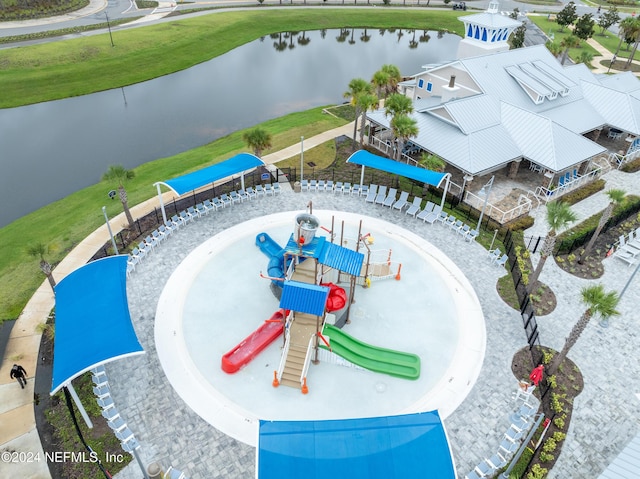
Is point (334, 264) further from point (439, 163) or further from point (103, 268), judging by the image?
point (439, 163)

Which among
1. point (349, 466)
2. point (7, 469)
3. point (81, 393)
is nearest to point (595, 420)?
point (349, 466)

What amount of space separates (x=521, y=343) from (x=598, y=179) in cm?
2326

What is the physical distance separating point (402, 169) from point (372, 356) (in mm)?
15255

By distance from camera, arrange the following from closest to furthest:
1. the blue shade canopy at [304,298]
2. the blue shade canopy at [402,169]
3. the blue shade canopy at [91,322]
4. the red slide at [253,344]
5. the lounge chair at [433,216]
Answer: the blue shade canopy at [91,322] < the blue shade canopy at [304,298] < the red slide at [253,344] < the blue shade canopy at [402,169] < the lounge chair at [433,216]

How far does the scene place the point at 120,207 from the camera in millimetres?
32688

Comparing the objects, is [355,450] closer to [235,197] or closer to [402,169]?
[402,169]

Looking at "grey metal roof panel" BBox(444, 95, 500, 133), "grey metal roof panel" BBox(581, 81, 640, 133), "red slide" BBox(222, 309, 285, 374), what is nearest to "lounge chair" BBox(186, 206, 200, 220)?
"red slide" BBox(222, 309, 285, 374)

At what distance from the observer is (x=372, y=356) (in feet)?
70.2

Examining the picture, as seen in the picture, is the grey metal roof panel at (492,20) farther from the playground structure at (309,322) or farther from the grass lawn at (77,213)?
the playground structure at (309,322)

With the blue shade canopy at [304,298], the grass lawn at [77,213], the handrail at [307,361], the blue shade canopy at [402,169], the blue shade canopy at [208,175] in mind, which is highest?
the blue shade canopy at [304,298]

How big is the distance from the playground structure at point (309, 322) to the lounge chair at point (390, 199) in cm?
1011

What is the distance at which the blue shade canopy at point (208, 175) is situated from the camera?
28.5 meters

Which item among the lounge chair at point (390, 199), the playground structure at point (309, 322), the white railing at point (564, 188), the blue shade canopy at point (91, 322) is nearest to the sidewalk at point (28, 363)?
the blue shade canopy at point (91, 322)

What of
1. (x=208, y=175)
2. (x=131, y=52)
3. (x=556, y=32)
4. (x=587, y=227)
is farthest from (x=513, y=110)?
(x=556, y=32)
